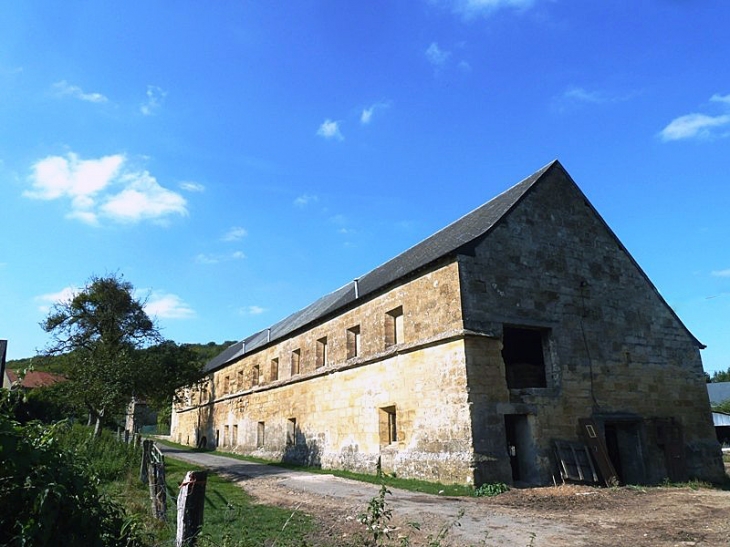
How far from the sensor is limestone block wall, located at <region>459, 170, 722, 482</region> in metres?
13.3

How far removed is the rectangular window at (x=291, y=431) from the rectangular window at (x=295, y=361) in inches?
82.2

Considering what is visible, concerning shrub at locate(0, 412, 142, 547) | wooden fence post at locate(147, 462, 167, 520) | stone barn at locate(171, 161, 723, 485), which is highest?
stone barn at locate(171, 161, 723, 485)

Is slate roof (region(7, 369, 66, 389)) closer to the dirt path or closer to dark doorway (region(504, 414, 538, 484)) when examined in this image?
the dirt path

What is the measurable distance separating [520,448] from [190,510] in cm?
1067

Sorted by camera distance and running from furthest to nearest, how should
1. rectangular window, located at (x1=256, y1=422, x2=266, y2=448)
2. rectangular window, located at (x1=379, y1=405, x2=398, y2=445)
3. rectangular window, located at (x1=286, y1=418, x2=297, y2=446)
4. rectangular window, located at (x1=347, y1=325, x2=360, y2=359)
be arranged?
rectangular window, located at (x1=256, y1=422, x2=266, y2=448) → rectangular window, located at (x1=286, y1=418, x2=297, y2=446) → rectangular window, located at (x1=347, y1=325, x2=360, y2=359) → rectangular window, located at (x1=379, y1=405, x2=398, y2=445)

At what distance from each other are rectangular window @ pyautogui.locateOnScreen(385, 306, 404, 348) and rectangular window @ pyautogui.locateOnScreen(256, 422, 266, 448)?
446 inches

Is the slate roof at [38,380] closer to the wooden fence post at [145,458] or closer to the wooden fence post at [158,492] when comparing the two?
the wooden fence post at [158,492]

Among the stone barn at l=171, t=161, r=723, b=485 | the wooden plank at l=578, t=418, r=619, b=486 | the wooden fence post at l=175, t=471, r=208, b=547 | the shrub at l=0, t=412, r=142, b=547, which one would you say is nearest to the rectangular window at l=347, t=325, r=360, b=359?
the stone barn at l=171, t=161, r=723, b=485

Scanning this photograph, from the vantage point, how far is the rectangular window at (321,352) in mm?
20516

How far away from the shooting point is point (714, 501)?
412 inches

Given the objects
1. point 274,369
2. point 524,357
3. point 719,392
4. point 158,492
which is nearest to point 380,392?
point 524,357

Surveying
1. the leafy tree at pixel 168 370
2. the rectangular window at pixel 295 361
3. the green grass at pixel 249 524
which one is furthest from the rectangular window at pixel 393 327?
the leafy tree at pixel 168 370

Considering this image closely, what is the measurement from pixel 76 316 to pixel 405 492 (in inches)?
894

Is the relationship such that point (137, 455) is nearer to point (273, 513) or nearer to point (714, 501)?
point (273, 513)
